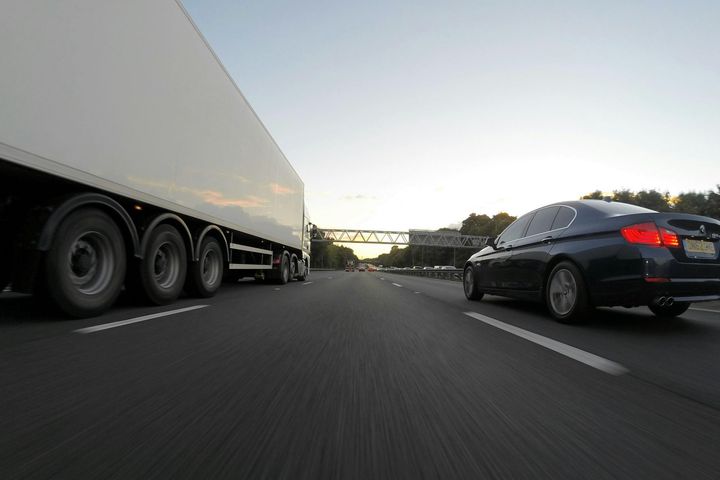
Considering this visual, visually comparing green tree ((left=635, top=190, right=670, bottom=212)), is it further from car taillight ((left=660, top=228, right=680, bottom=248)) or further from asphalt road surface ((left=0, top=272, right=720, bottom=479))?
asphalt road surface ((left=0, top=272, right=720, bottom=479))

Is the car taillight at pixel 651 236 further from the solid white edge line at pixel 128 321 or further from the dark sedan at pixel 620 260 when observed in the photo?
the solid white edge line at pixel 128 321

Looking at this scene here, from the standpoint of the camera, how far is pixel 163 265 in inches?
265

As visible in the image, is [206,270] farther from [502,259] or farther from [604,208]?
[604,208]

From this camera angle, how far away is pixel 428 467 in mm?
1596

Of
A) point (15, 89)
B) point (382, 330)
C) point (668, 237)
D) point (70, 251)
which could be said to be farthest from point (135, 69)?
point (668, 237)

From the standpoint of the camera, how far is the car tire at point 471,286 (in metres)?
9.18

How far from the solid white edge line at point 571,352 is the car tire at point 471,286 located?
151 inches

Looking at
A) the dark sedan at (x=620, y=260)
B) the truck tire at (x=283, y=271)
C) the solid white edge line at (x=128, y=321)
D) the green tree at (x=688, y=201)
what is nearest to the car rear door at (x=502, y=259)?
the dark sedan at (x=620, y=260)

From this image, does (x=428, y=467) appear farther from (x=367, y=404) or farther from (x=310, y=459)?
(x=367, y=404)

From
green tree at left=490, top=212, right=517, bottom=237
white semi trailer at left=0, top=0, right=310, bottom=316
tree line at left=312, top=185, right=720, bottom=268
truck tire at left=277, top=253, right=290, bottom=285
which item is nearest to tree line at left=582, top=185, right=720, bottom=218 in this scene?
tree line at left=312, top=185, right=720, bottom=268

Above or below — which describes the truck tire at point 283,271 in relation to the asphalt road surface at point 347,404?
above

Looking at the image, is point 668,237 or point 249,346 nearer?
point 249,346

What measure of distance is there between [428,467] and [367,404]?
73 centimetres

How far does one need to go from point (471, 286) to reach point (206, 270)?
5.65 metres
